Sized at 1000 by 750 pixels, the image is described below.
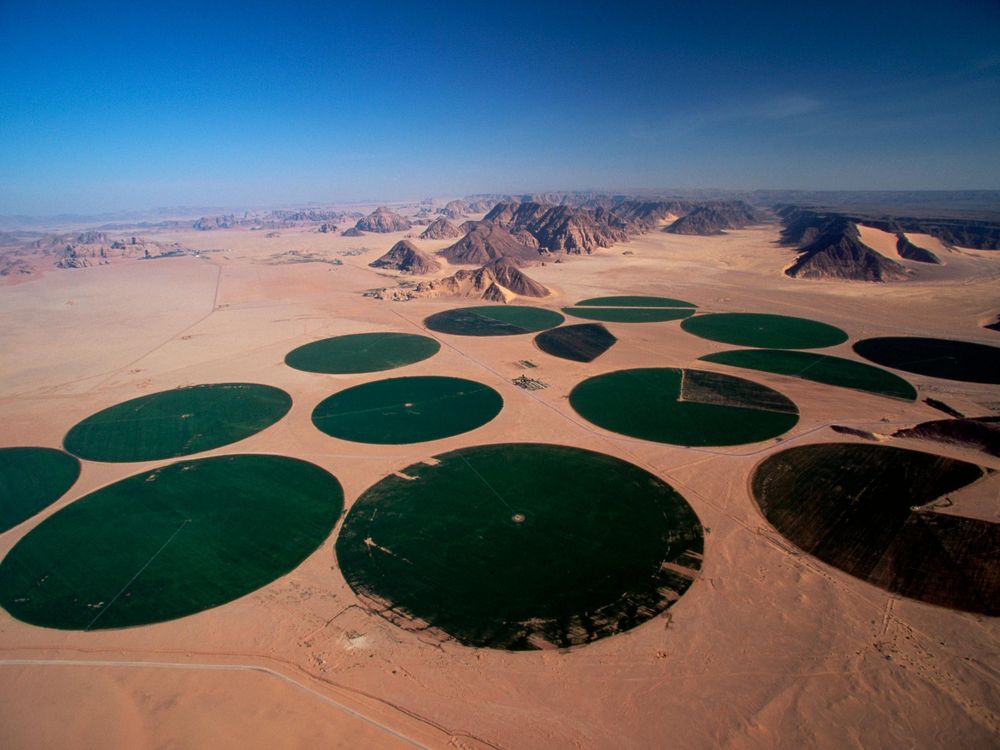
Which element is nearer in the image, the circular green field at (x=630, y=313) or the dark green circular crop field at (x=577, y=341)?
the dark green circular crop field at (x=577, y=341)

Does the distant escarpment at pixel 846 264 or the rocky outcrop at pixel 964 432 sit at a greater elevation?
the distant escarpment at pixel 846 264

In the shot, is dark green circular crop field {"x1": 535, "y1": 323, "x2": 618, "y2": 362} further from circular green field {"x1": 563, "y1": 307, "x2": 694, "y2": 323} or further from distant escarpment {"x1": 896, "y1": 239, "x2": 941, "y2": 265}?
distant escarpment {"x1": 896, "y1": 239, "x2": 941, "y2": 265}

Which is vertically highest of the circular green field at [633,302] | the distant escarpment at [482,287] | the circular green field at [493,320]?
the distant escarpment at [482,287]

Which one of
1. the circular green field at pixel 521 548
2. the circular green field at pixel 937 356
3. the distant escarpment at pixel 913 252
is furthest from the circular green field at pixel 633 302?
the distant escarpment at pixel 913 252

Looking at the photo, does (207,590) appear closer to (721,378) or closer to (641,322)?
(721,378)

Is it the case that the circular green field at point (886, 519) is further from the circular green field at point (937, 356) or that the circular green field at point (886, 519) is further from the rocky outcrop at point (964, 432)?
the circular green field at point (937, 356)

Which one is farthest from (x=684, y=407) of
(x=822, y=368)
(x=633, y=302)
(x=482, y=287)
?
(x=482, y=287)

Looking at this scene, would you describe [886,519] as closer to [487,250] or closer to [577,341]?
[577,341]
